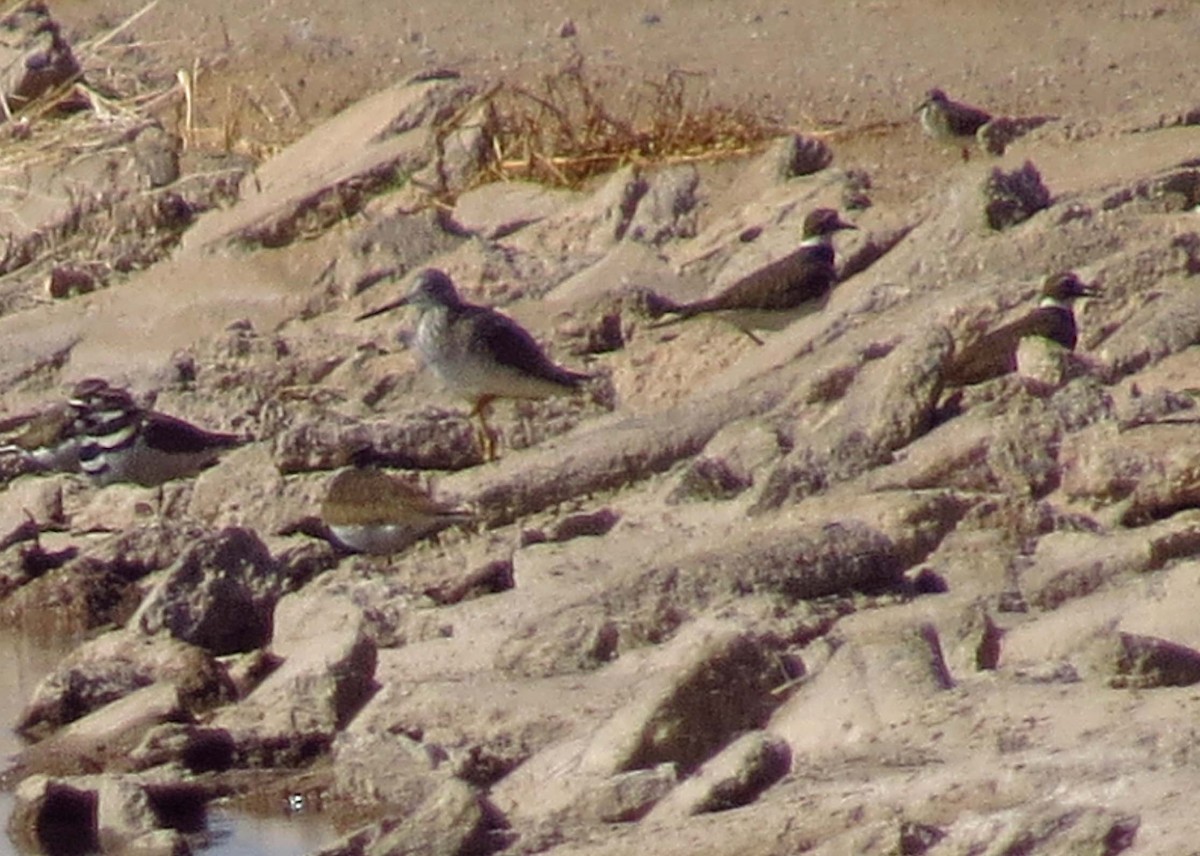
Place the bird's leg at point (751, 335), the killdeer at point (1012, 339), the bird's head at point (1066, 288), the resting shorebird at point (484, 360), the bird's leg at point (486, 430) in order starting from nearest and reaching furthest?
the killdeer at point (1012, 339) → the bird's head at point (1066, 288) → the bird's leg at point (486, 430) → the resting shorebird at point (484, 360) → the bird's leg at point (751, 335)

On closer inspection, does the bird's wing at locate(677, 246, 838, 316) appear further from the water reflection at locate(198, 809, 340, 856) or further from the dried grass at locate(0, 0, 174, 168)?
the dried grass at locate(0, 0, 174, 168)

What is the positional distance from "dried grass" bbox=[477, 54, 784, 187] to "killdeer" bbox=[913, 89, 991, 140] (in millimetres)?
693

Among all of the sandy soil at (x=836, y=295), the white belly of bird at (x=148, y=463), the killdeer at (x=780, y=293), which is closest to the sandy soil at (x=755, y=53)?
the sandy soil at (x=836, y=295)

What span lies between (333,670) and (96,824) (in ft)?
2.58

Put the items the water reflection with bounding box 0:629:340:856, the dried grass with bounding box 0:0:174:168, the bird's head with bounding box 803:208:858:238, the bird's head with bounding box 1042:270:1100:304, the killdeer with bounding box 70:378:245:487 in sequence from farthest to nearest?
the dried grass with bounding box 0:0:174:168, the bird's head with bounding box 803:208:858:238, the killdeer with bounding box 70:378:245:487, the bird's head with bounding box 1042:270:1100:304, the water reflection with bounding box 0:629:340:856

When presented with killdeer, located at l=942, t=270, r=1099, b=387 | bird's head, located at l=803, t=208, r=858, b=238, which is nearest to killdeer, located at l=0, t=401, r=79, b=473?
bird's head, located at l=803, t=208, r=858, b=238

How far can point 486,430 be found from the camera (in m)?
10.9

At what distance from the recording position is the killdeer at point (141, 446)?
36.8ft

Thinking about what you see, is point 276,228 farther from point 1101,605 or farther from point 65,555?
point 1101,605

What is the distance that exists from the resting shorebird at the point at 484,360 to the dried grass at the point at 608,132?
1.92 meters

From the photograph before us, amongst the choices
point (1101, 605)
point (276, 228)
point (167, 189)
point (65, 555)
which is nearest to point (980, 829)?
point (1101, 605)

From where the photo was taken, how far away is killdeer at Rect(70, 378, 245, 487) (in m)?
11.2

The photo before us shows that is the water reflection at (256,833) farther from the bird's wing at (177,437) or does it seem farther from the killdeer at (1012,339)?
the killdeer at (1012,339)

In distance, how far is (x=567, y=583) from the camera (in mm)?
8789
